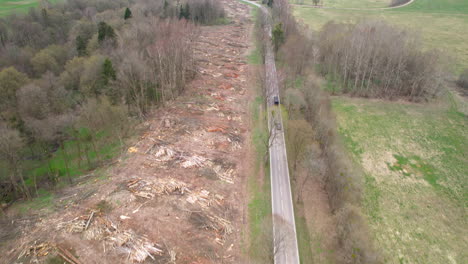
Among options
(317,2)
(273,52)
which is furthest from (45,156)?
(317,2)

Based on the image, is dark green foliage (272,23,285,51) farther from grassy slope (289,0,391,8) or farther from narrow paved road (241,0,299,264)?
grassy slope (289,0,391,8)

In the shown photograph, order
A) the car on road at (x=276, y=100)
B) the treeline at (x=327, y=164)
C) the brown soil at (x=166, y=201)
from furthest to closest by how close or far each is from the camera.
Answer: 1. the car on road at (x=276, y=100)
2. the treeline at (x=327, y=164)
3. the brown soil at (x=166, y=201)

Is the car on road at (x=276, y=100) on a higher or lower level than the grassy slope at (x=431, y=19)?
lower

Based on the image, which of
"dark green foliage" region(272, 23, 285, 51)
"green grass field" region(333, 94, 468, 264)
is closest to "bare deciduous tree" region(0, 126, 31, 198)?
"green grass field" region(333, 94, 468, 264)

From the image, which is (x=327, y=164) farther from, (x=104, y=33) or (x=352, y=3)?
(x=352, y=3)

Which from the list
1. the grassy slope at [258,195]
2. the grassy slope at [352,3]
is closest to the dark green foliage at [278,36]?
the grassy slope at [258,195]

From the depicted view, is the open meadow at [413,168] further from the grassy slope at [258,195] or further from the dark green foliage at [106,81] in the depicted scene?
the dark green foliage at [106,81]

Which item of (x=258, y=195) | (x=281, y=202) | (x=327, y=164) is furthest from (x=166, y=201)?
(x=327, y=164)
